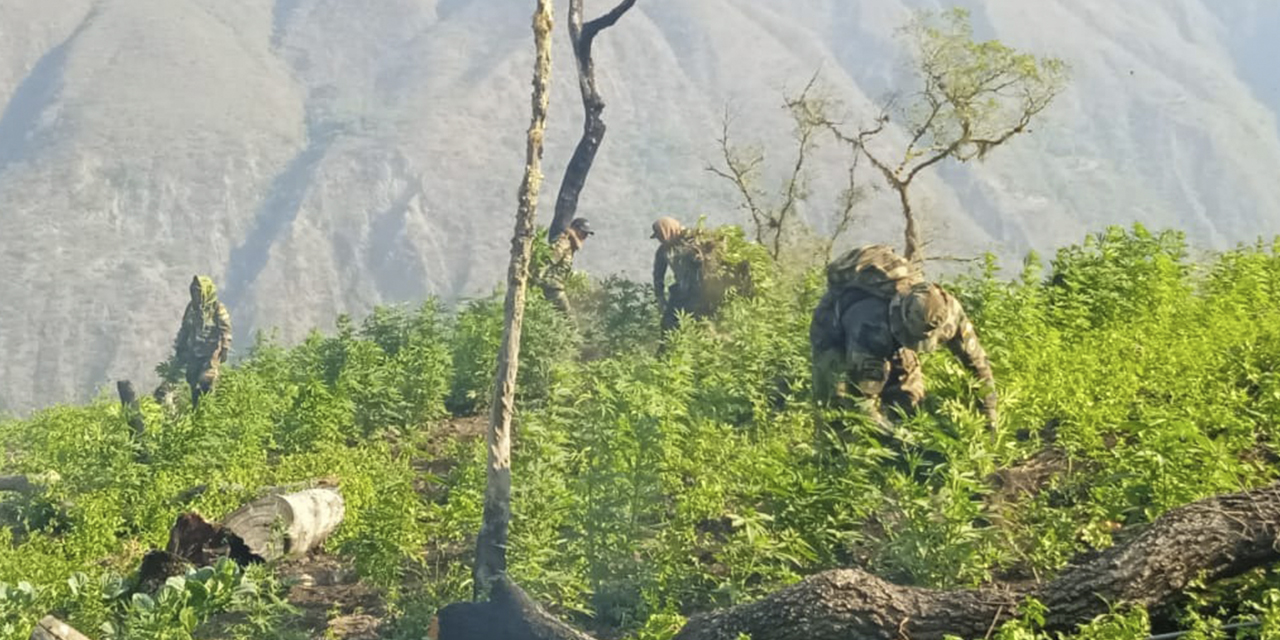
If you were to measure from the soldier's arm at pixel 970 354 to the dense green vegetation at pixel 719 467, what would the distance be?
0.13 meters

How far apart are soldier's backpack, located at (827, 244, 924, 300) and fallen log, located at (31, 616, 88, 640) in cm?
503

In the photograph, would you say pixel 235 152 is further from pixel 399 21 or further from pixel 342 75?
pixel 399 21

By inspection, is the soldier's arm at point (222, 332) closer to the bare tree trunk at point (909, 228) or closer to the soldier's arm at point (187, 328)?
the soldier's arm at point (187, 328)

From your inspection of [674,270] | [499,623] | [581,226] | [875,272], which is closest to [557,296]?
[674,270]

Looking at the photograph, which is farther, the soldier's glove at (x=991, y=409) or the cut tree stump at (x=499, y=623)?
the soldier's glove at (x=991, y=409)

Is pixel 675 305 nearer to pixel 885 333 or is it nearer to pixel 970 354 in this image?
pixel 885 333

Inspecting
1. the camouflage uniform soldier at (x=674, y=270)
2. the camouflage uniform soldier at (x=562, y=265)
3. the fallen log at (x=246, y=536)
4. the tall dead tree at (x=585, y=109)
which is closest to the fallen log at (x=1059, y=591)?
the fallen log at (x=246, y=536)

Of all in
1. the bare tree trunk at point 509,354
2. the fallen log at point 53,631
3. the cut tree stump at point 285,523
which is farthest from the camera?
the cut tree stump at point 285,523

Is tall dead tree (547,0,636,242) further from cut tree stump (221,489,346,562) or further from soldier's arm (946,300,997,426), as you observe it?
soldier's arm (946,300,997,426)

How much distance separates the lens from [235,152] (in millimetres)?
40188

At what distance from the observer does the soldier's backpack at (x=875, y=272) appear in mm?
8953

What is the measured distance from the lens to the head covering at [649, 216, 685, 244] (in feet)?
56.0

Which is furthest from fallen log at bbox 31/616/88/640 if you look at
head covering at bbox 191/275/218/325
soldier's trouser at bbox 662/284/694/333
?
head covering at bbox 191/275/218/325

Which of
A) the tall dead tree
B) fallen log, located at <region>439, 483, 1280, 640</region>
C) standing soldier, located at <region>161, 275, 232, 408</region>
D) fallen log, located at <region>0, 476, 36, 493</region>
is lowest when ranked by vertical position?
fallen log, located at <region>439, 483, 1280, 640</region>
